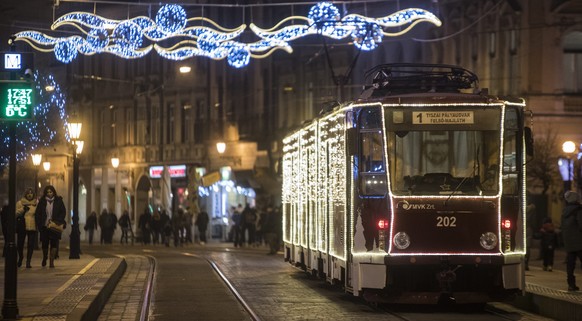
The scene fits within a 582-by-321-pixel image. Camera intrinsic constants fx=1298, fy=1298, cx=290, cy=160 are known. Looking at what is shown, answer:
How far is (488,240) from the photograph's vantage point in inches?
788

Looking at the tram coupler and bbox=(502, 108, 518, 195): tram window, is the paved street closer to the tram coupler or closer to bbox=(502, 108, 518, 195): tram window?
the tram coupler

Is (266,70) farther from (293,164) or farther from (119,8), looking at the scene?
(293,164)

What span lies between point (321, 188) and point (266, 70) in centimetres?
4253

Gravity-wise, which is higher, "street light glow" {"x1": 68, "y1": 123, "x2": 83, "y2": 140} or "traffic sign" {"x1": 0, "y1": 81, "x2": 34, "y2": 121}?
"street light glow" {"x1": 68, "y1": 123, "x2": 83, "y2": 140}

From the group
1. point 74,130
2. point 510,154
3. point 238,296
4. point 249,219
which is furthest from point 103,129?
point 510,154

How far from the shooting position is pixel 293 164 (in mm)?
29812

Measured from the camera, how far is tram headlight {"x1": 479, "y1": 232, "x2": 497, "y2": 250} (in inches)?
787

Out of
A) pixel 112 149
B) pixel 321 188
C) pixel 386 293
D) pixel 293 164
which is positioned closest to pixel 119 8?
pixel 112 149

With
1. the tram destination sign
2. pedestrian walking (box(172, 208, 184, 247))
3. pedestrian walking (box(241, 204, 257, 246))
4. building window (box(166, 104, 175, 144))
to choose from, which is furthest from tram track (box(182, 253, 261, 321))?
building window (box(166, 104, 175, 144))

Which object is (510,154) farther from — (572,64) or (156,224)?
(156,224)

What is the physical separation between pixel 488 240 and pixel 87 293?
6.63 m

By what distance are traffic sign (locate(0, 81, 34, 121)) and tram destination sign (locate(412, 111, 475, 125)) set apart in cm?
608

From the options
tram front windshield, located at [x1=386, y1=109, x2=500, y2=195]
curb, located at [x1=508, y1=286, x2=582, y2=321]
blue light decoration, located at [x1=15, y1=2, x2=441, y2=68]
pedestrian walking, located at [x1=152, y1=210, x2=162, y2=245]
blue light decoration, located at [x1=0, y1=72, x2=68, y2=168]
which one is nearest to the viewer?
curb, located at [x1=508, y1=286, x2=582, y2=321]

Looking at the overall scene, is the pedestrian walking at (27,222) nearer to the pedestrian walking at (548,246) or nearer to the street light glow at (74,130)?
the street light glow at (74,130)
